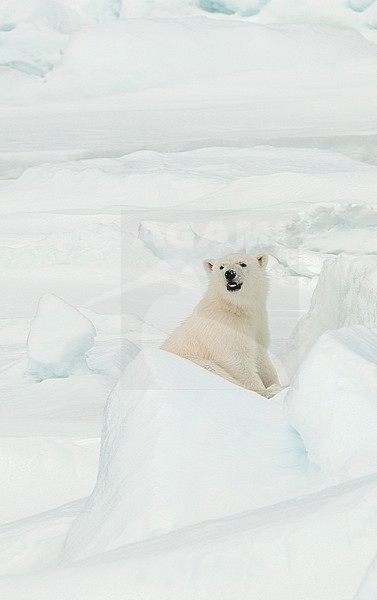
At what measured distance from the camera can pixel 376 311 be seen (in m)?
3.90

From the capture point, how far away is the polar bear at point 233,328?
3840mm

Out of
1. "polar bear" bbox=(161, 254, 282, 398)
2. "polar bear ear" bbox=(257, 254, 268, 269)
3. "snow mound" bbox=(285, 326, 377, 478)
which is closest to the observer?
"snow mound" bbox=(285, 326, 377, 478)

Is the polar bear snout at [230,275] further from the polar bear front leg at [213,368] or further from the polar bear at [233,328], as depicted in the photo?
the polar bear front leg at [213,368]

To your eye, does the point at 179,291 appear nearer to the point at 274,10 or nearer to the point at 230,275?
the point at 230,275

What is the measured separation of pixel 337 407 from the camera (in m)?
1.78

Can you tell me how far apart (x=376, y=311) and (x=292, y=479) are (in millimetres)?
2267

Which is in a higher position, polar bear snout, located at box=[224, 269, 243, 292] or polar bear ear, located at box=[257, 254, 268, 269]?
polar bear snout, located at box=[224, 269, 243, 292]

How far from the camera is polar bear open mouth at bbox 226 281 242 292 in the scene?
13.0ft

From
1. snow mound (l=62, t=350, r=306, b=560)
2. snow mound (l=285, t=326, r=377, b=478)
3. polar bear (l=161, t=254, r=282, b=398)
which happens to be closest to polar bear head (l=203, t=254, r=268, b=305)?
polar bear (l=161, t=254, r=282, b=398)

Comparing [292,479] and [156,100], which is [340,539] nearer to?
[292,479]

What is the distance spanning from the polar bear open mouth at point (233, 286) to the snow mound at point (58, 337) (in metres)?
1.57

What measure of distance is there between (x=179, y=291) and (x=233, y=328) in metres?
6.07

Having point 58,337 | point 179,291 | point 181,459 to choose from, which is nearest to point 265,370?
point 58,337

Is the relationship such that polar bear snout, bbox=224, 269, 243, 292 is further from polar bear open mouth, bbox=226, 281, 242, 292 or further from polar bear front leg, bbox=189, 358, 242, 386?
polar bear front leg, bbox=189, 358, 242, 386
